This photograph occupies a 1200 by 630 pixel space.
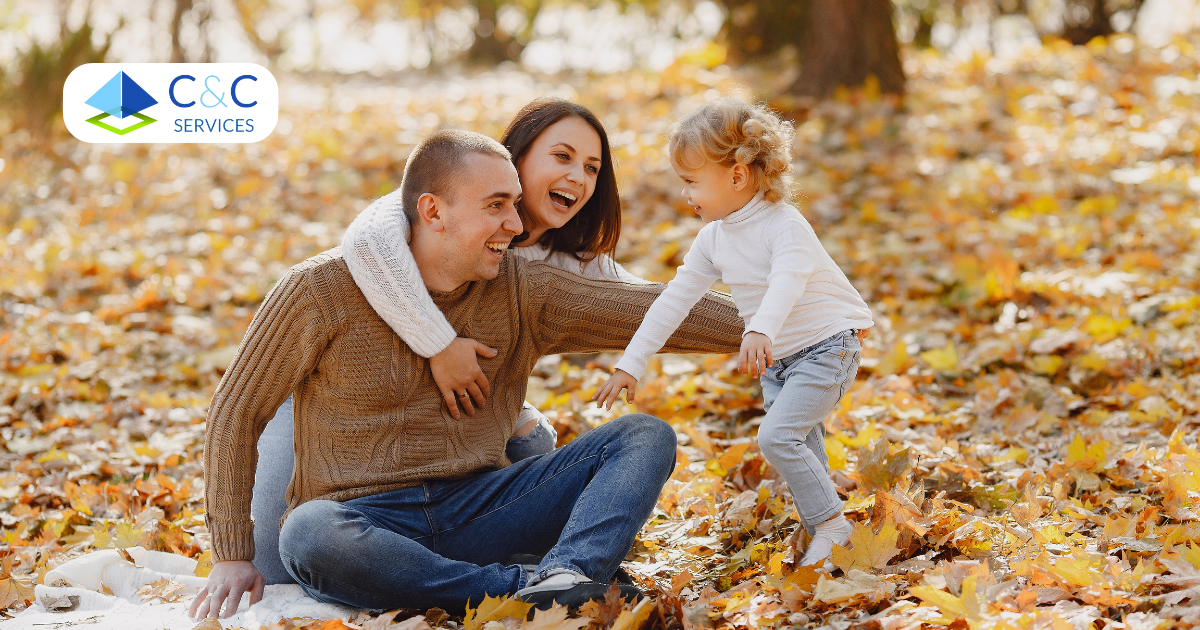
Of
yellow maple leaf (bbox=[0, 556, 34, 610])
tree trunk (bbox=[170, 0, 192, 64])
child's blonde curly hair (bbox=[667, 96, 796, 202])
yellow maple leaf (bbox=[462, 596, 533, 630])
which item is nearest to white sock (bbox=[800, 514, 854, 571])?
yellow maple leaf (bbox=[462, 596, 533, 630])

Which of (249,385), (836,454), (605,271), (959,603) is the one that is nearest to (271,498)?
(249,385)

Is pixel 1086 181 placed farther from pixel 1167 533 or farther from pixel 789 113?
→ pixel 1167 533

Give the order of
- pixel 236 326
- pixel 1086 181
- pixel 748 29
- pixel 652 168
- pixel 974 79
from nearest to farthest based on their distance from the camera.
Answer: pixel 236 326, pixel 1086 181, pixel 652 168, pixel 974 79, pixel 748 29

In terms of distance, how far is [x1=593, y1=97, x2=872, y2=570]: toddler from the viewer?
2.35 metres

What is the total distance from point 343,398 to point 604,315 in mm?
774

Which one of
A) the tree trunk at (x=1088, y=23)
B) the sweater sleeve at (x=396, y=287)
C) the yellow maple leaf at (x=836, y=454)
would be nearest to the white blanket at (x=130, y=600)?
the sweater sleeve at (x=396, y=287)

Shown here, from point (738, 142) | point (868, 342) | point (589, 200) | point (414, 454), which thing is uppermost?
point (738, 142)

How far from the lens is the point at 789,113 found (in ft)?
24.7

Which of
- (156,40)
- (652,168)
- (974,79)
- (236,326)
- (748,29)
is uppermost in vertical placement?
(156,40)

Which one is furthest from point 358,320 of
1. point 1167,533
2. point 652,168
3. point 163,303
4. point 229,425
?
point 652,168

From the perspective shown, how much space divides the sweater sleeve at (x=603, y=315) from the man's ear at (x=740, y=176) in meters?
0.43

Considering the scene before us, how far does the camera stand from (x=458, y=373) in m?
2.52

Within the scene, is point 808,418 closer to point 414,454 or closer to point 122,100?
point 414,454

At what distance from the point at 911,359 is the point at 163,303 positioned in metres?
4.15
